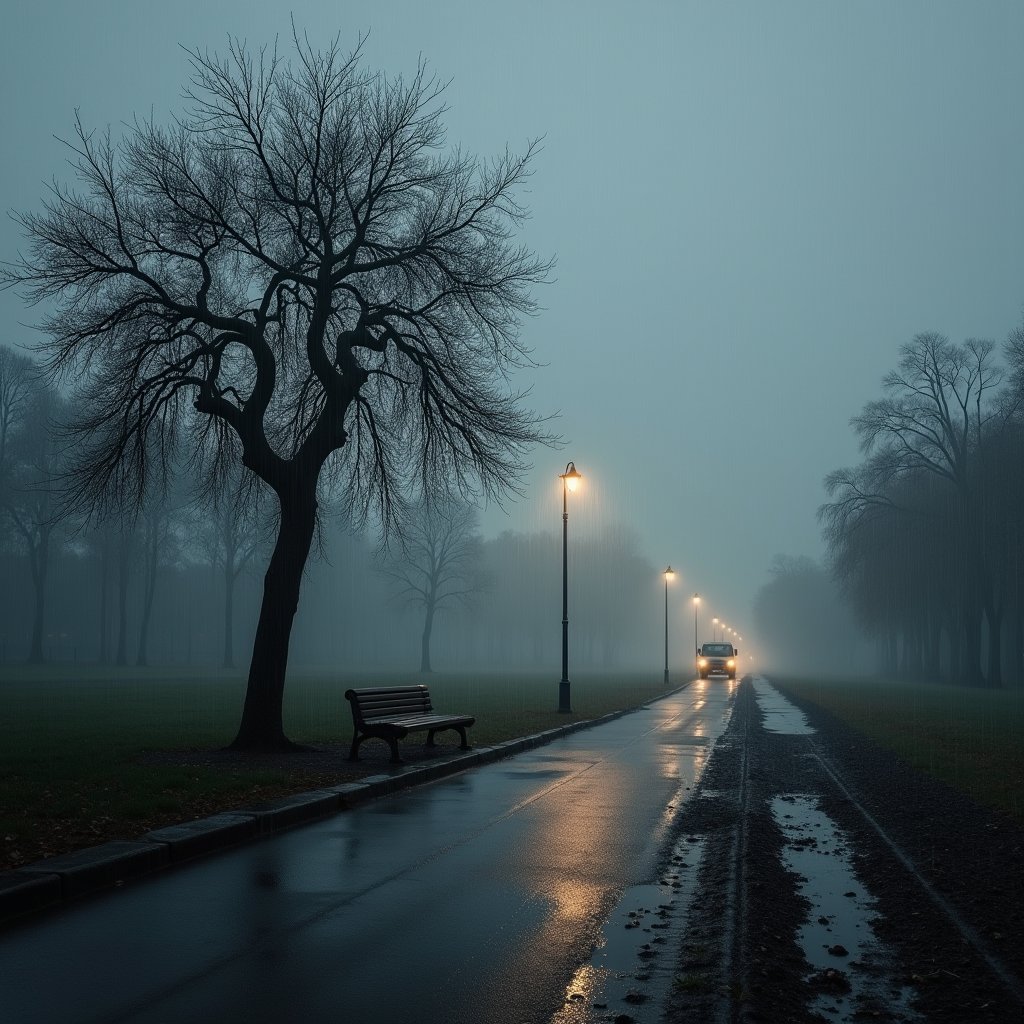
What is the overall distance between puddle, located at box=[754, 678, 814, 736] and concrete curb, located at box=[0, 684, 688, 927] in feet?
43.8

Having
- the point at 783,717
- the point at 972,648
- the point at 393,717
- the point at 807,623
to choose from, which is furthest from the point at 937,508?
the point at 807,623

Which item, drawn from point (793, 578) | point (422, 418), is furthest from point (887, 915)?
point (793, 578)

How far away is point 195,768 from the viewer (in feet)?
44.8

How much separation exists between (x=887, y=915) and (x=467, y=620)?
99.3 m

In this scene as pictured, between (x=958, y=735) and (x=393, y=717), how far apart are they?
501 inches

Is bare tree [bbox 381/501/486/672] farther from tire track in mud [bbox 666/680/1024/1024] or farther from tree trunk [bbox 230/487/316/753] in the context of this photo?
tire track in mud [bbox 666/680/1024/1024]

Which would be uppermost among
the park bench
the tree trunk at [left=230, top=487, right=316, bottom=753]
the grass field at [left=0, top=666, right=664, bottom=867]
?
the tree trunk at [left=230, top=487, right=316, bottom=753]

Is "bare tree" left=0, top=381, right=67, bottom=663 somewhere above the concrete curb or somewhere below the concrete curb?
above

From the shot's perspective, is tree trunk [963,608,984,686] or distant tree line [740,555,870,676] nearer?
tree trunk [963,608,984,686]

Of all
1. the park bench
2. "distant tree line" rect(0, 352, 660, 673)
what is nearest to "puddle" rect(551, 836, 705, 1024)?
the park bench

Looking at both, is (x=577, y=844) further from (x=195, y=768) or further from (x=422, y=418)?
(x=422, y=418)

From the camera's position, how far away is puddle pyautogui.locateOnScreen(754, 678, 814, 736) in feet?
81.1

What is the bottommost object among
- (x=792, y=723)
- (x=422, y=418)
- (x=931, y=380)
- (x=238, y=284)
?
(x=792, y=723)

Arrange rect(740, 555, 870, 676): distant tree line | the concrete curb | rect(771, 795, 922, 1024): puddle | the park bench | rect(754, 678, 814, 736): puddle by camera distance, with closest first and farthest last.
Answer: rect(771, 795, 922, 1024): puddle
the concrete curb
the park bench
rect(754, 678, 814, 736): puddle
rect(740, 555, 870, 676): distant tree line
